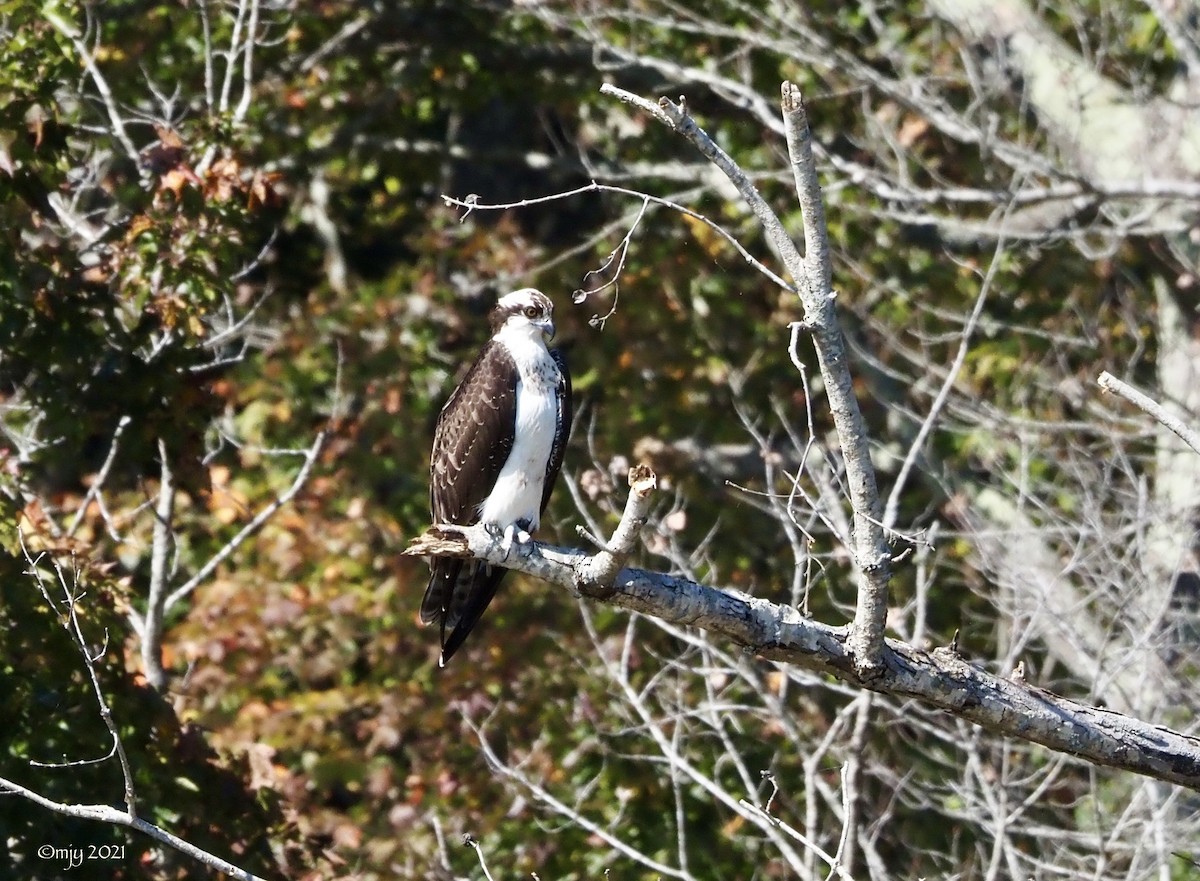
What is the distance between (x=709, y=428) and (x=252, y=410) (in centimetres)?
266

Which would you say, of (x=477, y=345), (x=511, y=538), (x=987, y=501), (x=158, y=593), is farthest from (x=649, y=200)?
(x=477, y=345)

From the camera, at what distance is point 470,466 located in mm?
5695

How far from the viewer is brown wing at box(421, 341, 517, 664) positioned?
5.62 m

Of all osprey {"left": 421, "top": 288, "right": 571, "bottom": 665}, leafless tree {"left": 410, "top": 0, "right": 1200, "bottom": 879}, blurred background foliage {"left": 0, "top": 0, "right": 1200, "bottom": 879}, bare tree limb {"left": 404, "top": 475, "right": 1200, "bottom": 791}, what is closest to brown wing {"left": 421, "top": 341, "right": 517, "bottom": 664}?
osprey {"left": 421, "top": 288, "right": 571, "bottom": 665}

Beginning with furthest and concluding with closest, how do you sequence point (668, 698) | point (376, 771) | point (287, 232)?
point (287, 232), point (376, 771), point (668, 698)

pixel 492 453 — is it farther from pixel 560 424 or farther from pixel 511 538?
pixel 511 538

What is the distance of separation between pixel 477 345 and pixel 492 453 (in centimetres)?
487

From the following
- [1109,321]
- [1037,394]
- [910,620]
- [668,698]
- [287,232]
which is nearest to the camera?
[668,698]

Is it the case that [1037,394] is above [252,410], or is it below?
above

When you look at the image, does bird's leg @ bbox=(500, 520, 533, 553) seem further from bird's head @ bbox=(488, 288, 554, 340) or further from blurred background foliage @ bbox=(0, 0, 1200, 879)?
blurred background foliage @ bbox=(0, 0, 1200, 879)

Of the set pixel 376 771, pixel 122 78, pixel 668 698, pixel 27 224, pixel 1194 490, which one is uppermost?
pixel 27 224

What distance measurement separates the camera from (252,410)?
10.1 metres

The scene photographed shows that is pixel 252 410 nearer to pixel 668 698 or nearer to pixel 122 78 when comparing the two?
pixel 122 78

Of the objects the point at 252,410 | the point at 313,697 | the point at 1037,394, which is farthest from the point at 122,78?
the point at 1037,394
